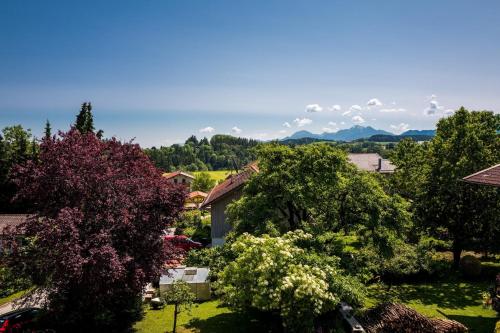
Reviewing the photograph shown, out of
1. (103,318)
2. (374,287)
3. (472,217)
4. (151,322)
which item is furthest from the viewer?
(472,217)

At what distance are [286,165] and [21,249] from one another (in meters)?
12.3

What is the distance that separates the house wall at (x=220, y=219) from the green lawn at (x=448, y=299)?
1304 centimetres

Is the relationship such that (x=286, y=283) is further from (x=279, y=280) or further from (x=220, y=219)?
(x=220, y=219)

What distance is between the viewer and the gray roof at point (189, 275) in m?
20.1

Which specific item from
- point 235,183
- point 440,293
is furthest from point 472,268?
point 235,183

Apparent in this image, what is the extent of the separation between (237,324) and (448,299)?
12.3 metres

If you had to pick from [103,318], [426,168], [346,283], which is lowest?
[103,318]

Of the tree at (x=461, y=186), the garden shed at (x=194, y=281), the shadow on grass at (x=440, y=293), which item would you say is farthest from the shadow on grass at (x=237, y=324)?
the tree at (x=461, y=186)

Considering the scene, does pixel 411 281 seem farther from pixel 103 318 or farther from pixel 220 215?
pixel 103 318

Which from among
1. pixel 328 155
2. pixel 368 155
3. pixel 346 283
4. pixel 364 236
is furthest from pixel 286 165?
pixel 368 155

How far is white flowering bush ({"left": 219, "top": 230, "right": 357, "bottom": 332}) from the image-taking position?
1204 centimetres

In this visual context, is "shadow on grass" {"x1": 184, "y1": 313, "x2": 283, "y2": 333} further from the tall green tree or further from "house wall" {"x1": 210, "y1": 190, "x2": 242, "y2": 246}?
the tall green tree

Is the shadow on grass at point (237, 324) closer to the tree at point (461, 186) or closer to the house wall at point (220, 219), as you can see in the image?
the house wall at point (220, 219)

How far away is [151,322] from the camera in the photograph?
16.8 meters
